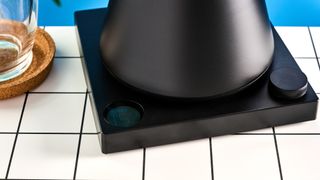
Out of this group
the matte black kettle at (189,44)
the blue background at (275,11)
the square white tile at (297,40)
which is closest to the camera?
the matte black kettle at (189,44)

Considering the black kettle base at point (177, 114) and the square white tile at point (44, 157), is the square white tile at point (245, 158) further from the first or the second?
the square white tile at point (44, 157)

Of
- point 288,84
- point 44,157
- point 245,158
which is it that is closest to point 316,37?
point 288,84

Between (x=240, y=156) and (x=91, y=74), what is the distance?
0.93ft

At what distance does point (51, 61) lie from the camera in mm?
1152

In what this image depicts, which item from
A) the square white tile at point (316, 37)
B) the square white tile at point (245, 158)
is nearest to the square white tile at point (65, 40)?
the square white tile at point (245, 158)

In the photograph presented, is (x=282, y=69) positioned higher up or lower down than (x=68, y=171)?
higher up

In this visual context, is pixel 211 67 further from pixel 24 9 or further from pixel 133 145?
pixel 24 9

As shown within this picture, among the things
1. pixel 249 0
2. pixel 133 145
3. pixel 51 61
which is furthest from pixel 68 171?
pixel 249 0

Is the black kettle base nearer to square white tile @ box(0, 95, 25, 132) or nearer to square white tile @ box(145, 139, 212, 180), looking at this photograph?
square white tile @ box(145, 139, 212, 180)

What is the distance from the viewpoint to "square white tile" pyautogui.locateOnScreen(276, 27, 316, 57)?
1216 mm

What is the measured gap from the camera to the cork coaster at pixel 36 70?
1.10 m

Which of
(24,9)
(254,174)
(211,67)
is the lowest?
(254,174)

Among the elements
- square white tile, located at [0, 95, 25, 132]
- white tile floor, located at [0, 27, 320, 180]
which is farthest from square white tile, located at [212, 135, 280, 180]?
square white tile, located at [0, 95, 25, 132]

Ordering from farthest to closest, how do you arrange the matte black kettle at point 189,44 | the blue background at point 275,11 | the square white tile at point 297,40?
the blue background at point 275,11
the square white tile at point 297,40
the matte black kettle at point 189,44
